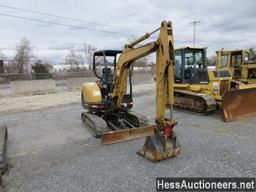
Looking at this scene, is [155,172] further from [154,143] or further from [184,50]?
[184,50]

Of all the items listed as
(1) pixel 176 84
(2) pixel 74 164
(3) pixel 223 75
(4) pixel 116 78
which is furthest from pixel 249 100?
(2) pixel 74 164

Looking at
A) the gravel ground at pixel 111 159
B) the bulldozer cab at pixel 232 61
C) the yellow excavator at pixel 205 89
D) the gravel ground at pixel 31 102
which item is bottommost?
the gravel ground at pixel 111 159

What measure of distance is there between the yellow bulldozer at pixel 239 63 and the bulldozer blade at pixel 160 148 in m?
9.00

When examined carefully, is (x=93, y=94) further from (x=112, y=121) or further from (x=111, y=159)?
(x=111, y=159)

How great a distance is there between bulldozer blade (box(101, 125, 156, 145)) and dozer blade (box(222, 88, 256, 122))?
10.0 ft

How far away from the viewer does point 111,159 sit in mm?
4438

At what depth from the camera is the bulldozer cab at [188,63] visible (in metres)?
9.40

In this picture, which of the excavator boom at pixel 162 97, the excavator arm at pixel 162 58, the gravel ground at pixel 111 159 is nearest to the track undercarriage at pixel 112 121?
the gravel ground at pixel 111 159

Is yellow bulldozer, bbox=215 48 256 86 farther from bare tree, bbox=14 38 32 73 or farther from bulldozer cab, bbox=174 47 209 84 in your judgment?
bare tree, bbox=14 38 32 73

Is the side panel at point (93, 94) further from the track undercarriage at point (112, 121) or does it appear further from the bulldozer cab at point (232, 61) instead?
the bulldozer cab at point (232, 61)

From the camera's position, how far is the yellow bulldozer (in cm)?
Result: 1177

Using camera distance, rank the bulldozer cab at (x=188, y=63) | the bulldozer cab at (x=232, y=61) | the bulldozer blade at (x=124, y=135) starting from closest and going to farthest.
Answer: the bulldozer blade at (x=124, y=135), the bulldozer cab at (x=188, y=63), the bulldozer cab at (x=232, y=61)

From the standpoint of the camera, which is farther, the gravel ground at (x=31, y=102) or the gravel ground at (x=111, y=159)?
the gravel ground at (x=31, y=102)

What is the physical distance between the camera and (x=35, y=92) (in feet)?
55.8
